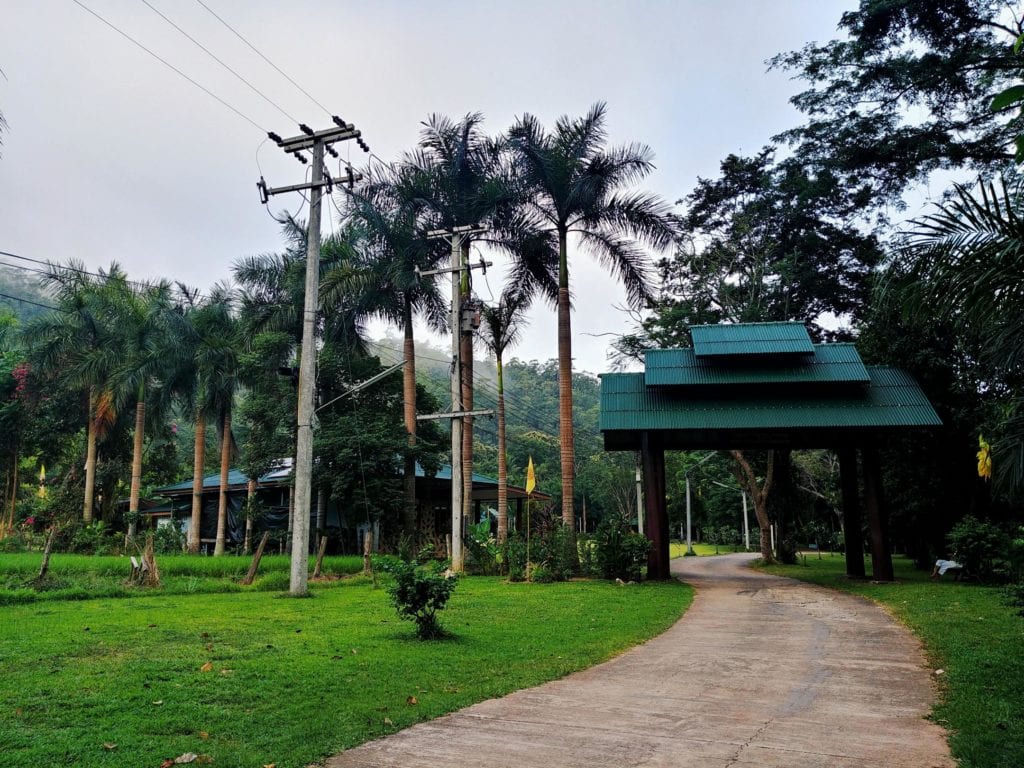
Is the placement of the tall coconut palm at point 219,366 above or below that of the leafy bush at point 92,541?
above

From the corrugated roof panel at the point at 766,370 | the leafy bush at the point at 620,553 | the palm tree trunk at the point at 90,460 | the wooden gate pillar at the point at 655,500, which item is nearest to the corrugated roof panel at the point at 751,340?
the corrugated roof panel at the point at 766,370

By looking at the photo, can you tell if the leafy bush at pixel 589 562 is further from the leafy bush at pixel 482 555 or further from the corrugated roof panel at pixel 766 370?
the corrugated roof panel at pixel 766 370

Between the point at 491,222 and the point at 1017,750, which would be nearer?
the point at 1017,750

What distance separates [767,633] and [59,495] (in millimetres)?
35821

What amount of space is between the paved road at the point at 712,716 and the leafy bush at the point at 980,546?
7543 mm

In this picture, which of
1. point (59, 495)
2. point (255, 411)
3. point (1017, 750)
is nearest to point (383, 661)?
point (1017, 750)

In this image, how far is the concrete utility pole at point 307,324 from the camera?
14.6 metres

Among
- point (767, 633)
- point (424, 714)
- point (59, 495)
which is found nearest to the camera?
point (424, 714)

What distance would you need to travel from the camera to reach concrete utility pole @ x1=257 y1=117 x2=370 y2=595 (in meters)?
14.6

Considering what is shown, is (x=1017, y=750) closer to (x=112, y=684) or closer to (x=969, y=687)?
(x=969, y=687)

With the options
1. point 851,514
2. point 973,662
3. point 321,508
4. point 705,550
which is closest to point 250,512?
point 321,508

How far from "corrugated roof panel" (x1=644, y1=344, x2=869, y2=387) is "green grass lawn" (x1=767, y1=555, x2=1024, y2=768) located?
16.1ft

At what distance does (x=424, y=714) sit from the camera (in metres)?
5.37

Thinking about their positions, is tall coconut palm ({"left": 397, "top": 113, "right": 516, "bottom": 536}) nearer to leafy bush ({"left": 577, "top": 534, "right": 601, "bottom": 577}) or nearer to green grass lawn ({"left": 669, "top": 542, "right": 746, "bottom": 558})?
leafy bush ({"left": 577, "top": 534, "right": 601, "bottom": 577})
